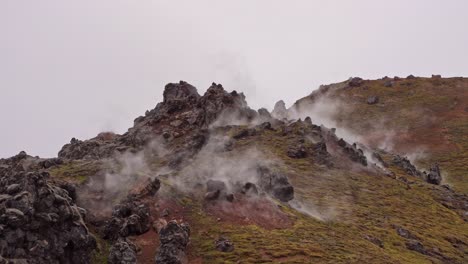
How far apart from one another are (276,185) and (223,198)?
8782 millimetres

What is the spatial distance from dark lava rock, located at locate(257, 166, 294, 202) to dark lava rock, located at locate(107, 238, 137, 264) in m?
22.9

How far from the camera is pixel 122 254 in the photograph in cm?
4316

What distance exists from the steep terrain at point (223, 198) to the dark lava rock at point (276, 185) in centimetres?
14

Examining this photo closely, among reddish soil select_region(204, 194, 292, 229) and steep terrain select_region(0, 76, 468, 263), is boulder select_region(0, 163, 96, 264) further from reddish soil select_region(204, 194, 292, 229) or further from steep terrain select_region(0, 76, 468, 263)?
reddish soil select_region(204, 194, 292, 229)

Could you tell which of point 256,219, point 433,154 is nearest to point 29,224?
point 256,219

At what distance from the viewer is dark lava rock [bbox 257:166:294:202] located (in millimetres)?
62875

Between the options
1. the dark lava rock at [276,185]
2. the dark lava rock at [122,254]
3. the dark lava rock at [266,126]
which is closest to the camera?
the dark lava rock at [122,254]

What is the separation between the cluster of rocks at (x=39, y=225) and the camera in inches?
1473

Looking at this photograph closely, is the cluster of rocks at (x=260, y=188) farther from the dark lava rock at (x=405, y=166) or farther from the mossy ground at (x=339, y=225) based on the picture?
the dark lava rock at (x=405, y=166)

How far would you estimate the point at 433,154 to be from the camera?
125812mm

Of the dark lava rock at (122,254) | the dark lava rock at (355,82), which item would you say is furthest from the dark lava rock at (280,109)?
the dark lava rock at (122,254)

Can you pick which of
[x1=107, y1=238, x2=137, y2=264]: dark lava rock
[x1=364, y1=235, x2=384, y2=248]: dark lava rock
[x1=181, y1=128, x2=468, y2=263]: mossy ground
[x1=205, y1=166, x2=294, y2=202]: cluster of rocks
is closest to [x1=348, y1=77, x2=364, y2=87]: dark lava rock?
[x1=181, y1=128, x2=468, y2=263]: mossy ground

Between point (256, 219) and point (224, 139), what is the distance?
30.9 m

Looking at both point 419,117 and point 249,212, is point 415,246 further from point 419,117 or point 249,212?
point 419,117
